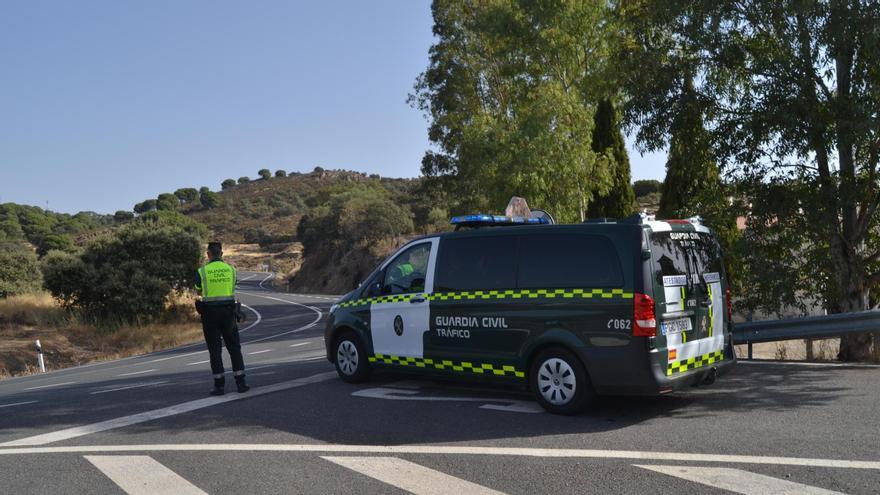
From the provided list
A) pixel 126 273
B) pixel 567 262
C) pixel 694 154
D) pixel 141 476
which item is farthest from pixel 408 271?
pixel 126 273

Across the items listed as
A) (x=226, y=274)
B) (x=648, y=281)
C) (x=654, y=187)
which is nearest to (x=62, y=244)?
(x=654, y=187)

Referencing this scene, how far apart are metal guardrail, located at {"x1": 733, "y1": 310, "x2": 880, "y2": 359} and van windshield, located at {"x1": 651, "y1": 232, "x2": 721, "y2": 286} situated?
2544mm

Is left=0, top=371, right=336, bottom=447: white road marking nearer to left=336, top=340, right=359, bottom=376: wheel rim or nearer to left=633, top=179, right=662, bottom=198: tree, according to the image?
left=336, top=340, right=359, bottom=376: wheel rim

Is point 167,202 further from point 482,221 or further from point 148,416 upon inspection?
point 482,221

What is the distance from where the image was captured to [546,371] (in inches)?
282

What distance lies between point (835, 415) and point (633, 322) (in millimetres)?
2046

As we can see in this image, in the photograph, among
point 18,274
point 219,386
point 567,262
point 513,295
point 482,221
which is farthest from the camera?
point 18,274

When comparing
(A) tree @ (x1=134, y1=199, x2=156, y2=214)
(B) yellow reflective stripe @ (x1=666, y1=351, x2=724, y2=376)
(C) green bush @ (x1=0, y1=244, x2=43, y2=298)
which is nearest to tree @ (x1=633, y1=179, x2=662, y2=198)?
(C) green bush @ (x1=0, y1=244, x2=43, y2=298)

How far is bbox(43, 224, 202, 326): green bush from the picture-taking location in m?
29.7

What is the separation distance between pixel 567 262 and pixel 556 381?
1178 mm

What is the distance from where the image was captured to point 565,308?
7031mm

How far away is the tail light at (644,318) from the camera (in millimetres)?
6531

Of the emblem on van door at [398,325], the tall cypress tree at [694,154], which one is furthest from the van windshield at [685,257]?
the tall cypress tree at [694,154]

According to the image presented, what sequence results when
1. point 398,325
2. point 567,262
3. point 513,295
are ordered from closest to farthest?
point 567,262 → point 513,295 → point 398,325
